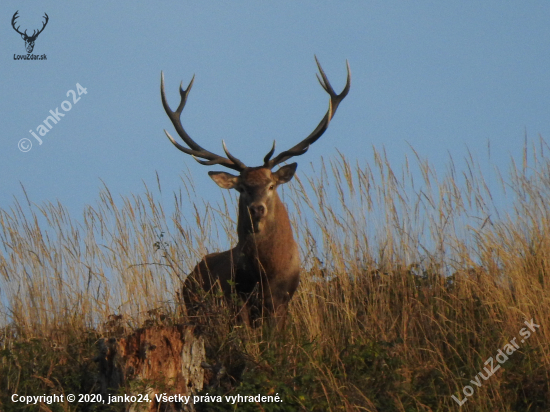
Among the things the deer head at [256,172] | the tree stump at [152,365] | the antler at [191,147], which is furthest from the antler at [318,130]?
the tree stump at [152,365]

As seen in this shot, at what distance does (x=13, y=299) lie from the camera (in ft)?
22.9

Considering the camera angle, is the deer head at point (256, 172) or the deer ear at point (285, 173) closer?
the deer head at point (256, 172)

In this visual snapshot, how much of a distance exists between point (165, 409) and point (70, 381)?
0.96 m

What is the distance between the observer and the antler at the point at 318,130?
21.8 ft

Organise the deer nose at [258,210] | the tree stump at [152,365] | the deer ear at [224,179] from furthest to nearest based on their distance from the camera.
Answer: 1. the deer ear at [224,179]
2. the deer nose at [258,210]
3. the tree stump at [152,365]

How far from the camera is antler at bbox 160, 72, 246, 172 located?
6.57m

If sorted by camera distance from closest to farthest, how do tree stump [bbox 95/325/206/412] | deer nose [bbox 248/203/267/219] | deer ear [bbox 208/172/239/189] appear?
tree stump [bbox 95/325/206/412]
deer nose [bbox 248/203/267/219]
deer ear [bbox 208/172/239/189]

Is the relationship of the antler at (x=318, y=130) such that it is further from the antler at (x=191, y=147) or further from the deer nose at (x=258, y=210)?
the deer nose at (x=258, y=210)

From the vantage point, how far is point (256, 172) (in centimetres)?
632

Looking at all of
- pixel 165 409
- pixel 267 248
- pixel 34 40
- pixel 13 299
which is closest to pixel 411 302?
pixel 267 248

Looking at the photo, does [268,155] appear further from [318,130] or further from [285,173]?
[318,130]

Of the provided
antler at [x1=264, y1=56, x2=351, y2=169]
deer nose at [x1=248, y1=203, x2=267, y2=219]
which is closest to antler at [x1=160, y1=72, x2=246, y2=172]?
antler at [x1=264, y1=56, x2=351, y2=169]

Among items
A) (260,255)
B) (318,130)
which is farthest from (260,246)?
(318,130)

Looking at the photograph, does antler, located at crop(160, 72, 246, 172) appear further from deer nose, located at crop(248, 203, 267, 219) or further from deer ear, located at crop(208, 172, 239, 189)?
deer nose, located at crop(248, 203, 267, 219)
